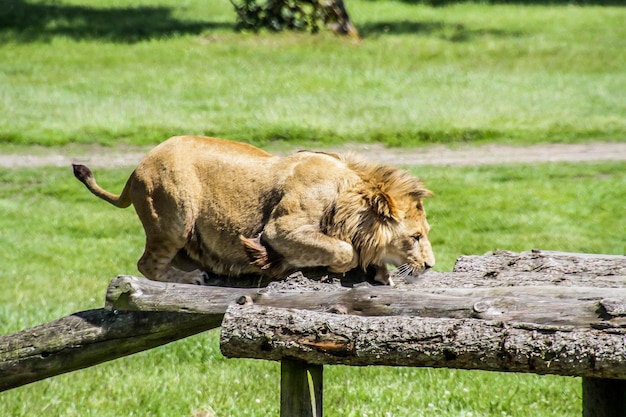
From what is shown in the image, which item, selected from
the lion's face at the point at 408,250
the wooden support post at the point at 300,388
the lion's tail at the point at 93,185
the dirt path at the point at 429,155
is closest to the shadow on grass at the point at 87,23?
the dirt path at the point at 429,155

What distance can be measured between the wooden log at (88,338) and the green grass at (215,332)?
5.23 feet

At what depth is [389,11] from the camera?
98.9ft

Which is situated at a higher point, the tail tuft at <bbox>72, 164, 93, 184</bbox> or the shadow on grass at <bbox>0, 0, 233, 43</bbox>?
the tail tuft at <bbox>72, 164, 93, 184</bbox>

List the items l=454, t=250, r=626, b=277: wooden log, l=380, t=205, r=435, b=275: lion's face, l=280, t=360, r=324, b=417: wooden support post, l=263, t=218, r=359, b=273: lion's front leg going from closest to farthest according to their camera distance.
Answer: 1. l=280, t=360, r=324, b=417: wooden support post
2. l=454, t=250, r=626, b=277: wooden log
3. l=263, t=218, r=359, b=273: lion's front leg
4. l=380, t=205, r=435, b=275: lion's face

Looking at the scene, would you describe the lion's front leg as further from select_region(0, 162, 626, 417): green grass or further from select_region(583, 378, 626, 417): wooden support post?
select_region(0, 162, 626, 417): green grass

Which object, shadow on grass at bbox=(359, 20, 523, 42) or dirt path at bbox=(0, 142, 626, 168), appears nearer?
dirt path at bbox=(0, 142, 626, 168)

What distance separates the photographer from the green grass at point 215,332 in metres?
6.65

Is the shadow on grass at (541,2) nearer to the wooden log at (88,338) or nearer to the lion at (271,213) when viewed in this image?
the lion at (271,213)

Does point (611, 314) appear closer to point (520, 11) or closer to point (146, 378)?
point (146, 378)

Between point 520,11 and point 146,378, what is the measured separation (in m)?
25.6

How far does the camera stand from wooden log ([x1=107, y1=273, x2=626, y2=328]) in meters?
4.11

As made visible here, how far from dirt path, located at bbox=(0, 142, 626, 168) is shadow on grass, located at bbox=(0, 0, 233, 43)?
27.9 feet

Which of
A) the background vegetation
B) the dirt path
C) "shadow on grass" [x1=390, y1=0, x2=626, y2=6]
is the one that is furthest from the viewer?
"shadow on grass" [x1=390, y1=0, x2=626, y2=6]

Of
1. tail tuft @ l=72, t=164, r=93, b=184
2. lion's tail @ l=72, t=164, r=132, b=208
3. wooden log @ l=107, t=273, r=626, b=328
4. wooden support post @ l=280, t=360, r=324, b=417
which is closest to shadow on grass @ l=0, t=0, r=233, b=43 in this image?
lion's tail @ l=72, t=164, r=132, b=208
